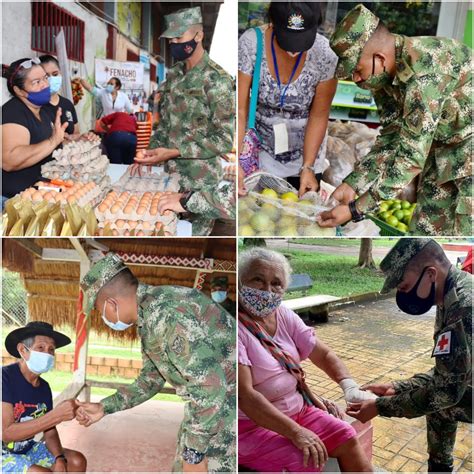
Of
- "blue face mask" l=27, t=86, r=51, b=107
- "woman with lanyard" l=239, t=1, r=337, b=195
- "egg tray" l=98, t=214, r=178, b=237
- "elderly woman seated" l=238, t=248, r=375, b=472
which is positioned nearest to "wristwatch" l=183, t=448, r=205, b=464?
"elderly woman seated" l=238, t=248, r=375, b=472

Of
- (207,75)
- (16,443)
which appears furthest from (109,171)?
(16,443)

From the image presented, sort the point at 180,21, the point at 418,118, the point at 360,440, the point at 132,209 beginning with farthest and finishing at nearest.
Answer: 1. the point at 360,440
2. the point at 132,209
3. the point at 180,21
4. the point at 418,118

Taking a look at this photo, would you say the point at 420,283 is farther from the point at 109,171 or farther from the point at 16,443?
the point at 16,443

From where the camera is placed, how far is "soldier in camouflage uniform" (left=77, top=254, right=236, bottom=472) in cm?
220

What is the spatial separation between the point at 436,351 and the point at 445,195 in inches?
25.6

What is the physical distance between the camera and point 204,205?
2.30 m

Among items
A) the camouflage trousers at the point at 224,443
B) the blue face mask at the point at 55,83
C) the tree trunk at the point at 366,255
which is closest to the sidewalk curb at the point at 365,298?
the tree trunk at the point at 366,255

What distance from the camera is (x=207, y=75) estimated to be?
2.21 meters

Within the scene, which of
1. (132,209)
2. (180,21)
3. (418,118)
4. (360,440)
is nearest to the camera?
(418,118)

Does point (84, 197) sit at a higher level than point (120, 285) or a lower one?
higher

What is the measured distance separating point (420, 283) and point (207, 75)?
1.22 m

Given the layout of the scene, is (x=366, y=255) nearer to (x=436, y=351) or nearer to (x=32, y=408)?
(x=436, y=351)

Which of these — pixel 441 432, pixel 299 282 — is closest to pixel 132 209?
pixel 299 282

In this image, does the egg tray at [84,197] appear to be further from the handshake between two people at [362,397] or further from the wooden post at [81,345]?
the handshake between two people at [362,397]
